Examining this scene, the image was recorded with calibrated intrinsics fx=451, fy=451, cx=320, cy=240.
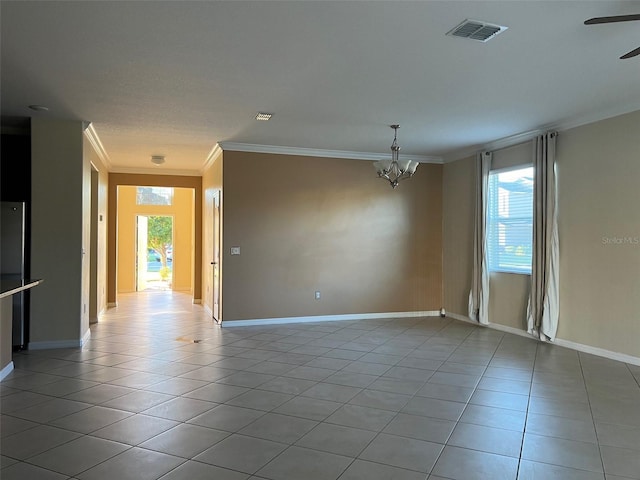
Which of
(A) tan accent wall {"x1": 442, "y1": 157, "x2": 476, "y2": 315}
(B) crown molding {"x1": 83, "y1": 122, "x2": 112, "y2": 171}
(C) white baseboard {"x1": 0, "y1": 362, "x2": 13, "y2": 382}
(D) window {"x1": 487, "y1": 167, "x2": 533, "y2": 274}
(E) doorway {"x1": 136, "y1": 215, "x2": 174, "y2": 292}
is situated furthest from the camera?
(E) doorway {"x1": 136, "y1": 215, "x2": 174, "y2": 292}

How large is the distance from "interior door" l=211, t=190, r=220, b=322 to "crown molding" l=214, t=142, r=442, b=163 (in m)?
0.86

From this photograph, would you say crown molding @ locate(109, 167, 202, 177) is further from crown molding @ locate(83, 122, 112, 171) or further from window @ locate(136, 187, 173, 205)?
window @ locate(136, 187, 173, 205)

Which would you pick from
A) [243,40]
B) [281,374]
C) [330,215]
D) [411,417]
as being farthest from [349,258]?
[243,40]

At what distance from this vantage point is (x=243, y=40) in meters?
3.19

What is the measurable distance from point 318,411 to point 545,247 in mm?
3856

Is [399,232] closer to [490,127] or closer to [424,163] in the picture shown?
[424,163]

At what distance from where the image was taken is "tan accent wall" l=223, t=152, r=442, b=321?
6.95 metres

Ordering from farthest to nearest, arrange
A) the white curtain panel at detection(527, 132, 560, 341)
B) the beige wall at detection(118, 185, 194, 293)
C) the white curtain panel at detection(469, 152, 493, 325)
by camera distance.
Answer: the beige wall at detection(118, 185, 194, 293) → the white curtain panel at detection(469, 152, 493, 325) → the white curtain panel at detection(527, 132, 560, 341)

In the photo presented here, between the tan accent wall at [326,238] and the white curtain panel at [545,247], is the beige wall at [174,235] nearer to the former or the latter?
the tan accent wall at [326,238]

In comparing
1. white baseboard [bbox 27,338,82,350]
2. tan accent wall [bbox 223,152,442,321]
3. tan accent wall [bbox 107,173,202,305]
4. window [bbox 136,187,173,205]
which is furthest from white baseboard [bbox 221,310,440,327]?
window [bbox 136,187,173,205]

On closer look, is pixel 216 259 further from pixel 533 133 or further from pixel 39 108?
pixel 533 133

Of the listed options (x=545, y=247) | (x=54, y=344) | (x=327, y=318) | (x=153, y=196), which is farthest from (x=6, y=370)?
(x=153, y=196)

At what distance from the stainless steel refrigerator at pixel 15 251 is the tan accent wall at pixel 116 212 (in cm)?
372

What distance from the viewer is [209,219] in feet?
27.4
